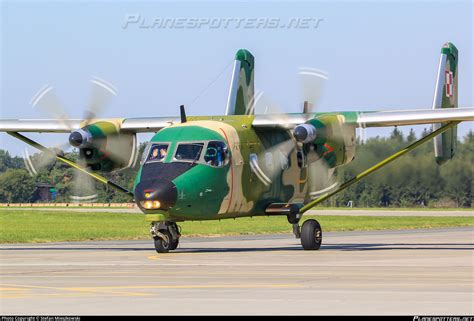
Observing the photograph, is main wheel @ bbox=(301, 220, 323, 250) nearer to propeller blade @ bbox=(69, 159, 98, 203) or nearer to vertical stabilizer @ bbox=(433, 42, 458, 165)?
propeller blade @ bbox=(69, 159, 98, 203)

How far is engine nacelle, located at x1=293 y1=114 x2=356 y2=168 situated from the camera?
32188 mm

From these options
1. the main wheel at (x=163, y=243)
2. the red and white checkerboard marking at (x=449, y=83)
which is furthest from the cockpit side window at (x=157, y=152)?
the red and white checkerboard marking at (x=449, y=83)

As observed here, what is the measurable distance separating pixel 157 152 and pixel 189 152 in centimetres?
97

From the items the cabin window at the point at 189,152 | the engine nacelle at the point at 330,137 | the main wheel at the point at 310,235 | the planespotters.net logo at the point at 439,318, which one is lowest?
the planespotters.net logo at the point at 439,318

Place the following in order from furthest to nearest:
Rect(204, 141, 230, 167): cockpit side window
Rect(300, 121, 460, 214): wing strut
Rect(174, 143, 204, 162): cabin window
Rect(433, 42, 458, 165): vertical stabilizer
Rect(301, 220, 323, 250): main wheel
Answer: Rect(433, 42, 458, 165): vertical stabilizer, Rect(300, 121, 460, 214): wing strut, Rect(301, 220, 323, 250): main wheel, Rect(204, 141, 230, 167): cockpit side window, Rect(174, 143, 204, 162): cabin window

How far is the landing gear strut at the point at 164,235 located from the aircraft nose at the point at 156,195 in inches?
77.5

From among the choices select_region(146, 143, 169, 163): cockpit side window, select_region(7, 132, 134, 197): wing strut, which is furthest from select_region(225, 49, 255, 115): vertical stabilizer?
select_region(146, 143, 169, 163): cockpit side window

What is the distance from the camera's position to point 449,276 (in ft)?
71.5

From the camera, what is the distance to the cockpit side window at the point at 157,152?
31.0 metres

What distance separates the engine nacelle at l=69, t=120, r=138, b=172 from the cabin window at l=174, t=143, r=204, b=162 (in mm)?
5115

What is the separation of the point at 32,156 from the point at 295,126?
965cm

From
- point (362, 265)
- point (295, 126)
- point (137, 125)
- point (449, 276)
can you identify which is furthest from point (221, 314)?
point (137, 125)

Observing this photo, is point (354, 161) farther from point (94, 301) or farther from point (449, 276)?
point (94, 301)

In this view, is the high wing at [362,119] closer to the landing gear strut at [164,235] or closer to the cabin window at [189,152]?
the cabin window at [189,152]
